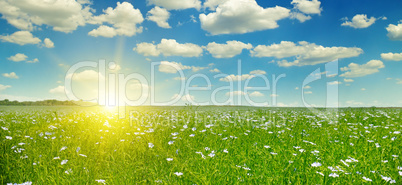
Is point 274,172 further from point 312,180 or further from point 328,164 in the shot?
point 328,164

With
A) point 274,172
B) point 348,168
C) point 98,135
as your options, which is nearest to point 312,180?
point 274,172

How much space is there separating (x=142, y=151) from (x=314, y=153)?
3746mm

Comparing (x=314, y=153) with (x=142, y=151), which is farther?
(x=142, y=151)

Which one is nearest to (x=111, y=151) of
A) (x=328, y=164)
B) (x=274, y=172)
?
(x=274, y=172)

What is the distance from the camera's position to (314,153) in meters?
5.42

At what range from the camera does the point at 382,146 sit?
6102 mm

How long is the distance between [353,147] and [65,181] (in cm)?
625

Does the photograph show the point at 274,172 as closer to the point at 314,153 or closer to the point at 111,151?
the point at 314,153

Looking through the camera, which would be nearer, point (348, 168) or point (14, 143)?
point (348, 168)

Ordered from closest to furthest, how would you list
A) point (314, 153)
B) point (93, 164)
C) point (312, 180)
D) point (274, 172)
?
point (312, 180) → point (274, 172) → point (93, 164) → point (314, 153)

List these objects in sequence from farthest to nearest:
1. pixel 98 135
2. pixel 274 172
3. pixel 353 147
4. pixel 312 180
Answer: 1. pixel 98 135
2. pixel 353 147
3. pixel 274 172
4. pixel 312 180

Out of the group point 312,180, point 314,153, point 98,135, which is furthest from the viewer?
point 98,135

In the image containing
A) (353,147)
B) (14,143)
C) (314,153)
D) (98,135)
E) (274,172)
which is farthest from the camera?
(98,135)

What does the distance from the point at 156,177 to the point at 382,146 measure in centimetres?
541
